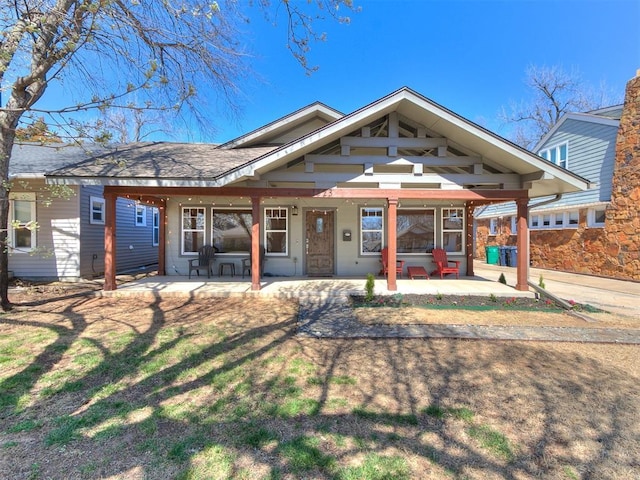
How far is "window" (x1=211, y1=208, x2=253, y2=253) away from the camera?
35.0ft

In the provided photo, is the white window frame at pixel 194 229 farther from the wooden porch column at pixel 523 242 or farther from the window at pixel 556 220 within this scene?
the window at pixel 556 220

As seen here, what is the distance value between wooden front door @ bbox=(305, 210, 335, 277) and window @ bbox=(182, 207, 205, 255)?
345 cm

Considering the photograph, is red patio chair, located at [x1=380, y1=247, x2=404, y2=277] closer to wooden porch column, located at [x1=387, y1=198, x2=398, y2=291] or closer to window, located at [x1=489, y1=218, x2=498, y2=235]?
wooden porch column, located at [x1=387, y1=198, x2=398, y2=291]

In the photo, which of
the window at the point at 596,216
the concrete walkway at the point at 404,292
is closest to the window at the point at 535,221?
the window at the point at 596,216

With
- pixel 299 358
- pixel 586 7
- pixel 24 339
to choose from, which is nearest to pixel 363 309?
pixel 299 358

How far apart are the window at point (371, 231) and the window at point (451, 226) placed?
221 centimetres

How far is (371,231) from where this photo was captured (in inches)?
424

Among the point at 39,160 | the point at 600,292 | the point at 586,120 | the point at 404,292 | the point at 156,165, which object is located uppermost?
the point at 586,120

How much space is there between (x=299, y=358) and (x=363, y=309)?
2.97 meters

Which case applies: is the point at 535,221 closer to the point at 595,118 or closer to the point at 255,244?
the point at 595,118

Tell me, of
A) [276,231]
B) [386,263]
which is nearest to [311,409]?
[386,263]

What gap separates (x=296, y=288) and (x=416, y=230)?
5.06 m

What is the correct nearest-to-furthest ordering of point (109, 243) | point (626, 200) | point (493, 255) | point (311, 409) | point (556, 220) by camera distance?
point (311, 409), point (109, 243), point (626, 200), point (556, 220), point (493, 255)

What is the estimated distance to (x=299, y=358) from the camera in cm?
415
